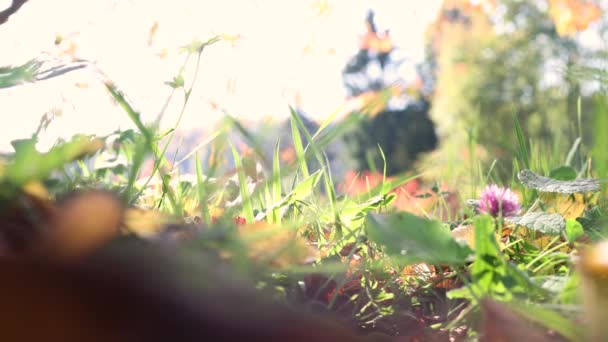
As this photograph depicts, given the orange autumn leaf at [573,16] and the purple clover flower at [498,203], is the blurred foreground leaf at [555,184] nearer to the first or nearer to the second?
the purple clover flower at [498,203]

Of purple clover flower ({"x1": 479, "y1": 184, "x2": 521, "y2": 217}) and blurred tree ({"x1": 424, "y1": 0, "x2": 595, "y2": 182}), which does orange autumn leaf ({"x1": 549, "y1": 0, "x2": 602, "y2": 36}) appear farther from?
blurred tree ({"x1": 424, "y1": 0, "x2": 595, "y2": 182})

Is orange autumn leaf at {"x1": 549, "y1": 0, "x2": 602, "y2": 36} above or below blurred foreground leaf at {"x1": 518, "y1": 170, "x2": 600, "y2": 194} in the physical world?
above

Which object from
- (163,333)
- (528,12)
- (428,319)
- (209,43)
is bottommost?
(428,319)

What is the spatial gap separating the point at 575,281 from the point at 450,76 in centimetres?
795

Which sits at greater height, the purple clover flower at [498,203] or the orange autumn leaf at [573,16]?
the orange autumn leaf at [573,16]

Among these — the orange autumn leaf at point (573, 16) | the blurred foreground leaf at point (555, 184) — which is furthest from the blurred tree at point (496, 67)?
the blurred foreground leaf at point (555, 184)

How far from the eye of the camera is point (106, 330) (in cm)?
25

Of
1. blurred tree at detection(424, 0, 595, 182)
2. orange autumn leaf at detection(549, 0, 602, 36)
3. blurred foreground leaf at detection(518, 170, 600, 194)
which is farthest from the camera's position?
blurred tree at detection(424, 0, 595, 182)

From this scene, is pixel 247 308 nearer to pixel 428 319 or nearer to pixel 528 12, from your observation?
pixel 428 319

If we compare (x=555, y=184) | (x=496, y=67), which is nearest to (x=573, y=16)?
(x=555, y=184)

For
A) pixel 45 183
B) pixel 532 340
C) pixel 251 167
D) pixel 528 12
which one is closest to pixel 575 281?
pixel 532 340

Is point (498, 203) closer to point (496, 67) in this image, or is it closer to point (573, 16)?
point (573, 16)

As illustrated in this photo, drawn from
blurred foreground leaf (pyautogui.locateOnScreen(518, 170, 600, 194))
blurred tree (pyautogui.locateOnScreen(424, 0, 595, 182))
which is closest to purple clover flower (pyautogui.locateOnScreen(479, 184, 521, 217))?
blurred foreground leaf (pyautogui.locateOnScreen(518, 170, 600, 194))

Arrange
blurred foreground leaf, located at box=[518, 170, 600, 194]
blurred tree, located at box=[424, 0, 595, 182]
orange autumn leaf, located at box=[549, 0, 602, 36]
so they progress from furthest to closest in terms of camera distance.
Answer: blurred tree, located at box=[424, 0, 595, 182] < orange autumn leaf, located at box=[549, 0, 602, 36] < blurred foreground leaf, located at box=[518, 170, 600, 194]
